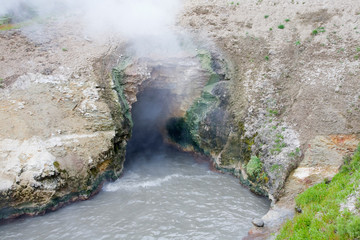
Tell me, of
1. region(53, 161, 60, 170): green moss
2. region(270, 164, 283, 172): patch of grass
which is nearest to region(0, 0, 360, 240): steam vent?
region(53, 161, 60, 170): green moss

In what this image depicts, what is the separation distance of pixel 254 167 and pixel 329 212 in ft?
16.5

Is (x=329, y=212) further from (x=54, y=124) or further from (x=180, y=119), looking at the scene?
(x=180, y=119)

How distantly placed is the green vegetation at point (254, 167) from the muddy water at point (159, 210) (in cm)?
90

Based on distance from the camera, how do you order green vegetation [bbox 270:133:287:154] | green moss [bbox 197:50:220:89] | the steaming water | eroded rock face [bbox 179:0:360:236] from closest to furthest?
1. the steaming water
2. eroded rock face [bbox 179:0:360:236]
3. green vegetation [bbox 270:133:287:154]
4. green moss [bbox 197:50:220:89]

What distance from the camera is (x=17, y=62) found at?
14.1 m

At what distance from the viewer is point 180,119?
17.3 m

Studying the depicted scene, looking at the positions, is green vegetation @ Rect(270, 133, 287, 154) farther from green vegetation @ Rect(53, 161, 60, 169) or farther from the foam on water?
green vegetation @ Rect(53, 161, 60, 169)

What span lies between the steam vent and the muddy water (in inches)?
2.7

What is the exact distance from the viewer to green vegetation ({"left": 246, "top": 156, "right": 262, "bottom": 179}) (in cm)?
1256

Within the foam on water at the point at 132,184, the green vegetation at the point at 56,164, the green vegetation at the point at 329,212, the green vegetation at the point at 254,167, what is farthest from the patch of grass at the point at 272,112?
the green vegetation at the point at 56,164

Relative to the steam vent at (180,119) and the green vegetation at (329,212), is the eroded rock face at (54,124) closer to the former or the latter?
the steam vent at (180,119)

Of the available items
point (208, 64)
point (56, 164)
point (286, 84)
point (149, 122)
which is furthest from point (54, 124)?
point (286, 84)

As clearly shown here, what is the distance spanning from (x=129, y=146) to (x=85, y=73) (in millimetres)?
5971

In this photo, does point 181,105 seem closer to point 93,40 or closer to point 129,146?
point 129,146
